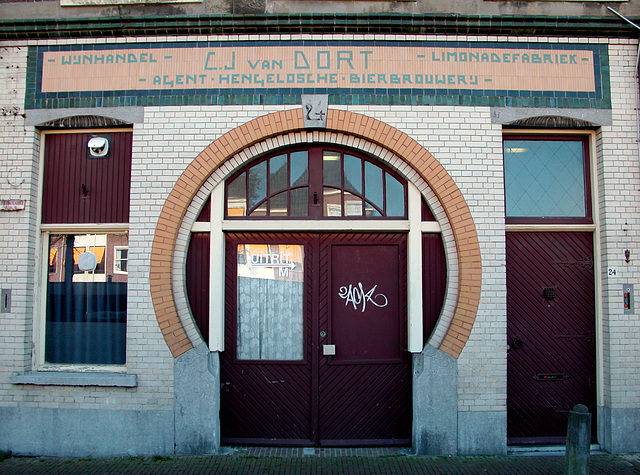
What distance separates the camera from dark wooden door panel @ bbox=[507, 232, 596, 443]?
543 cm

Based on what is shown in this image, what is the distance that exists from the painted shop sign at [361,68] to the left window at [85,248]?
3.20 ft

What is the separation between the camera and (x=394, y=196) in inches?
220

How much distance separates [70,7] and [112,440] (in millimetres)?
5524

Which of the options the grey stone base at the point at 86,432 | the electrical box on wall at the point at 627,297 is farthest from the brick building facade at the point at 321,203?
the grey stone base at the point at 86,432

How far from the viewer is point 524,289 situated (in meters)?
5.51

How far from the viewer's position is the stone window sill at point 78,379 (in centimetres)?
514

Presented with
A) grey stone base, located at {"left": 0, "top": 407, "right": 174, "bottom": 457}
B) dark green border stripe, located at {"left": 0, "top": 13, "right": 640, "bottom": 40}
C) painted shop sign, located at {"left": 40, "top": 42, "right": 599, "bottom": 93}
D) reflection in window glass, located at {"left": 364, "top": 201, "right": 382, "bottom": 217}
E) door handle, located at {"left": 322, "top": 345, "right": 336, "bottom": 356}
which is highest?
dark green border stripe, located at {"left": 0, "top": 13, "right": 640, "bottom": 40}

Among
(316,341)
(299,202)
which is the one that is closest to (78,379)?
(316,341)

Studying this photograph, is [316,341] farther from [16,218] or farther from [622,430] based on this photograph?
[16,218]

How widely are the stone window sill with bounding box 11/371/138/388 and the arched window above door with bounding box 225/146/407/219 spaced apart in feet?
7.72

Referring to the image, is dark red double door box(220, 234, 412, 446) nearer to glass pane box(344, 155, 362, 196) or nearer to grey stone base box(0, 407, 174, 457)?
glass pane box(344, 155, 362, 196)

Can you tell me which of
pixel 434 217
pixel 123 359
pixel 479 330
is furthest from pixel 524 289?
pixel 123 359

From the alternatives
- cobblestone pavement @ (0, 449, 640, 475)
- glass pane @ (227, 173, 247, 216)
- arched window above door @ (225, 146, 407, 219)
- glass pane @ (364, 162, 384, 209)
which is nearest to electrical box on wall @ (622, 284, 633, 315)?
cobblestone pavement @ (0, 449, 640, 475)

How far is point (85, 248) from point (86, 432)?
89.6 inches
